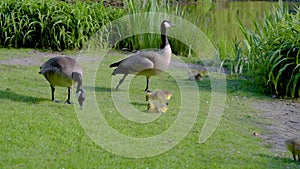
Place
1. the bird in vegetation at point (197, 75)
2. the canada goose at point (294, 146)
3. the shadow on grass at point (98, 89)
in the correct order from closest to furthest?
the canada goose at point (294, 146) → the shadow on grass at point (98, 89) → the bird in vegetation at point (197, 75)

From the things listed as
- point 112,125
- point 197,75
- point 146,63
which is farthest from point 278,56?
point 112,125

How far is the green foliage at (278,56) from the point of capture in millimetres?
7738

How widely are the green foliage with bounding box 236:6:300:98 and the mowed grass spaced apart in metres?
0.51

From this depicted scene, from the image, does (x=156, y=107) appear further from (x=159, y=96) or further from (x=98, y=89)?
(x=98, y=89)

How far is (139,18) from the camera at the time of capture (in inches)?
455

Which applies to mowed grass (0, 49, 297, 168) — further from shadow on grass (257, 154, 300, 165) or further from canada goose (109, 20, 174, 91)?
canada goose (109, 20, 174, 91)

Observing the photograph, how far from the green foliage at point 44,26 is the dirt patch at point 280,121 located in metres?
5.34

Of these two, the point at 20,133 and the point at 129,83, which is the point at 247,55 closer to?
the point at 129,83

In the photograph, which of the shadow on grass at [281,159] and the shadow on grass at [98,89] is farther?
the shadow on grass at [98,89]

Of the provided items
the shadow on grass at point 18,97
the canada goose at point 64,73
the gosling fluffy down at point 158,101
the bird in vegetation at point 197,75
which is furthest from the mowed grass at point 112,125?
the bird in vegetation at point 197,75

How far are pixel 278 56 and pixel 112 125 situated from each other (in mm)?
3446

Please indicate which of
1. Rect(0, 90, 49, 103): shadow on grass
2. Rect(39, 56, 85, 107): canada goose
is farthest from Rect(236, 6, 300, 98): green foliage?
Rect(0, 90, 49, 103): shadow on grass

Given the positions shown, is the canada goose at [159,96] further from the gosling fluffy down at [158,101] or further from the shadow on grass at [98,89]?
the shadow on grass at [98,89]

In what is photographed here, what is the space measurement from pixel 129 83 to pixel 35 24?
14.1 ft
